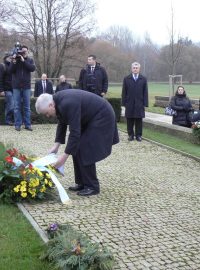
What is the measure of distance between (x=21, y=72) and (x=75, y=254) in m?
8.25

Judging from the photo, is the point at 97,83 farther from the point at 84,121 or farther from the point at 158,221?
the point at 158,221

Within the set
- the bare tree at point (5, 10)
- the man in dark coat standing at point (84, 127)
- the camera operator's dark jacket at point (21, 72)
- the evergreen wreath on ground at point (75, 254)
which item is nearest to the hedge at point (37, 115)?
the camera operator's dark jacket at point (21, 72)

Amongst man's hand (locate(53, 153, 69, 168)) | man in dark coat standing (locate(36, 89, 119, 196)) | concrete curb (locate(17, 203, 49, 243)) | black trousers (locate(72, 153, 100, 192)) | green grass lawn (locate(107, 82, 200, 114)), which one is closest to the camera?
concrete curb (locate(17, 203, 49, 243))

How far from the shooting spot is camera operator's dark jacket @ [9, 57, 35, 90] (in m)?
11.3

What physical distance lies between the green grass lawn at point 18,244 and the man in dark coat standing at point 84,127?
101 cm

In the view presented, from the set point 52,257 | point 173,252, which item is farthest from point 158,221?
point 52,257

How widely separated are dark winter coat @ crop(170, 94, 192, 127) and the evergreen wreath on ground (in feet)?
27.3

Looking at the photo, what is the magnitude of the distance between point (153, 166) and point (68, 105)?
3237 millimetres

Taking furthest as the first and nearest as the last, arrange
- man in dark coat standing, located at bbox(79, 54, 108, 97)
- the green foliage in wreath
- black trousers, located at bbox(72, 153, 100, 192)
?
man in dark coat standing, located at bbox(79, 54, 108, 97)
the green foliage in wreath
black trousers, located at bbox(72, 153, 100, 192)

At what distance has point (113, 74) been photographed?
50906 millimetres

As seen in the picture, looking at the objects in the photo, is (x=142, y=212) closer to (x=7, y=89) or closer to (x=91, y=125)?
(x=91, y=125)

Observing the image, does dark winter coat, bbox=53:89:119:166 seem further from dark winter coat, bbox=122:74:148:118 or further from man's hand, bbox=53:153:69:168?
dark winter coat, bbox=122:74:148:118

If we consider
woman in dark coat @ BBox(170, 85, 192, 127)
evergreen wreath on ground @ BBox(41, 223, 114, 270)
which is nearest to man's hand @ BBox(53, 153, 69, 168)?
evergreen wreath on ground @ BBox(41, 223, 114, 270)

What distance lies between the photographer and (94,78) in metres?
11.8
